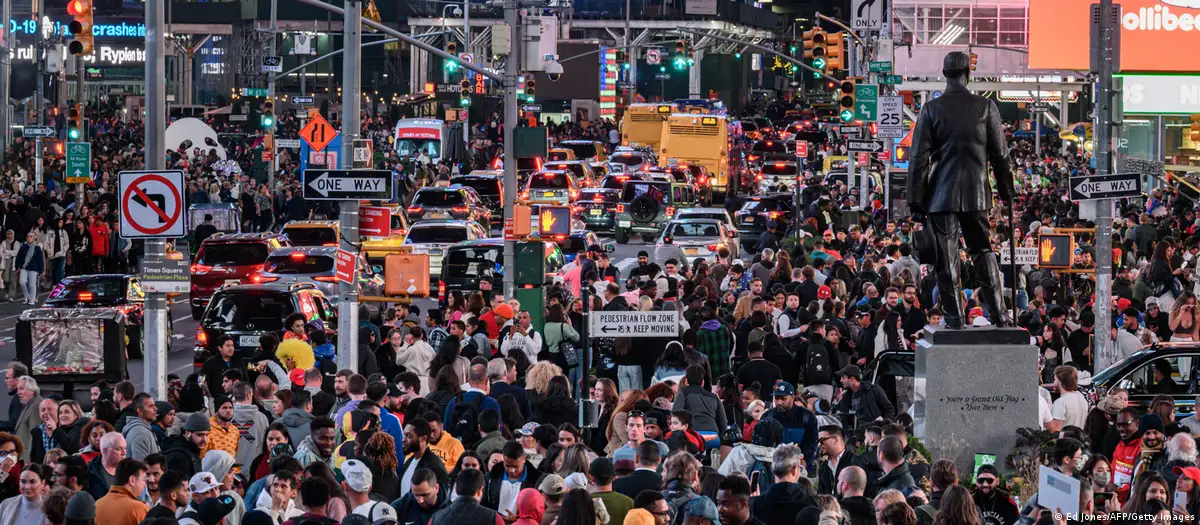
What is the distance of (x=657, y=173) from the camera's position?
50.6m

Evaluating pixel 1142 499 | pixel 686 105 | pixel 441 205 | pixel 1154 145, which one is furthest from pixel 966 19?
→ pixel 1142 499

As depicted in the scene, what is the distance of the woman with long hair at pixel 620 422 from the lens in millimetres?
14273

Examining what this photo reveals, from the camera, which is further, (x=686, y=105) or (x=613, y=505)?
(x=686, y=105)

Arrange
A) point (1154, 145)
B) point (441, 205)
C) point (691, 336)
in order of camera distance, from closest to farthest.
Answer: point (691, 336), point (441, 205), point (1154, 145)

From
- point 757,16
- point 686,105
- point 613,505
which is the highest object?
point 757,16

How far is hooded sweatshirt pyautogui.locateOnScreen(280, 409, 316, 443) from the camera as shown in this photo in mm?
14414

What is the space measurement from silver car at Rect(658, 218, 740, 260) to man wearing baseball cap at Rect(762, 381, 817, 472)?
2190 centimetres

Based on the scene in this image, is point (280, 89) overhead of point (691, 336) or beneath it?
overhead

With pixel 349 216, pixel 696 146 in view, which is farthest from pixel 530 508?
pixel 696 146

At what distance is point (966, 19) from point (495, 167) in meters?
17.3

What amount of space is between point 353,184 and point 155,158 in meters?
2.20

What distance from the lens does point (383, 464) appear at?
504 inches

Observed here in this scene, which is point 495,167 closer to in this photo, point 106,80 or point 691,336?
point 691,336

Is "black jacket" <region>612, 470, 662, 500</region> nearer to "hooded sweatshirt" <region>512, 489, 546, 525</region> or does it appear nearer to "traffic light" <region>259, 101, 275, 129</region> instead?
"hooded sweatshirt" <region>512, 489, 546, 525</region>
